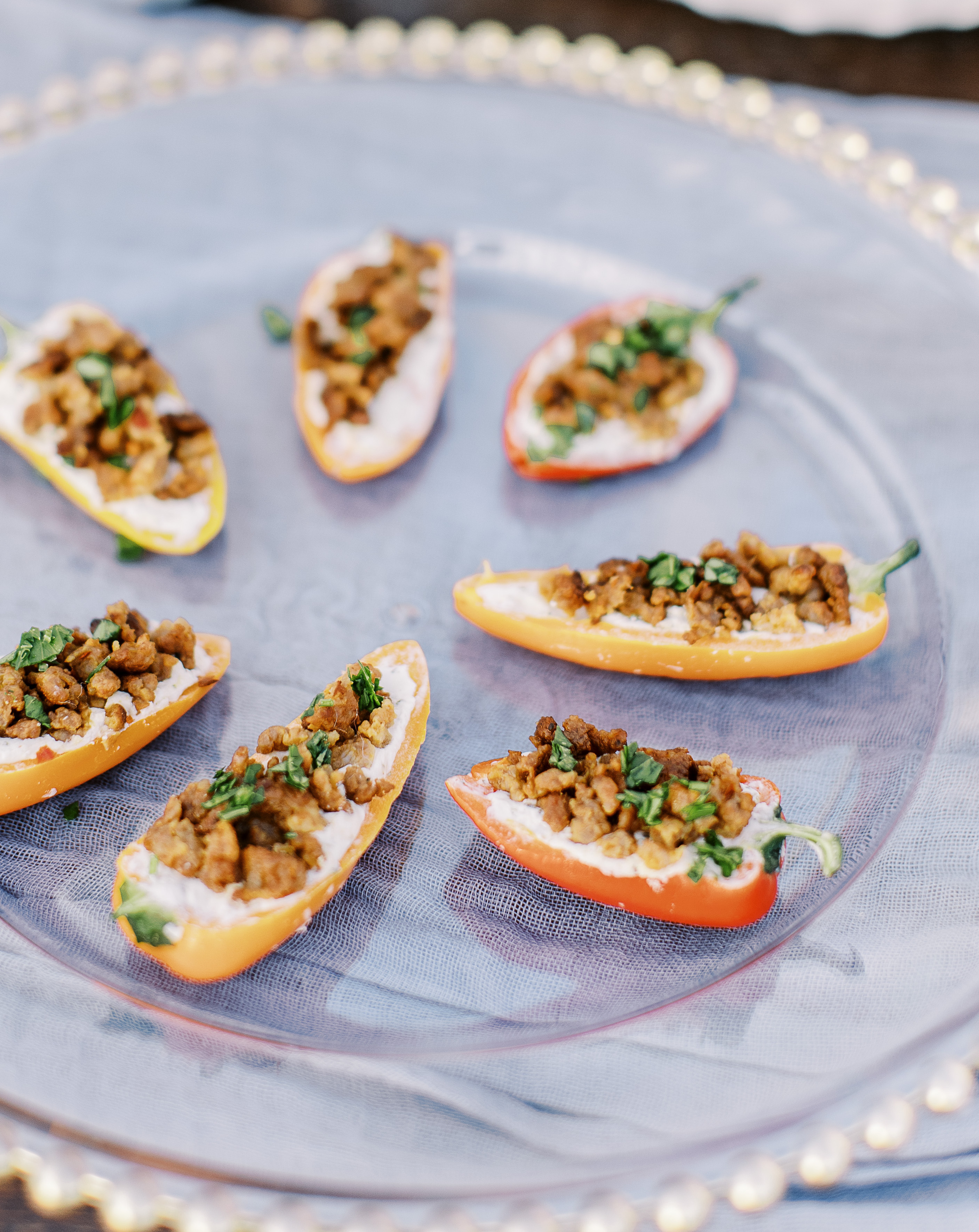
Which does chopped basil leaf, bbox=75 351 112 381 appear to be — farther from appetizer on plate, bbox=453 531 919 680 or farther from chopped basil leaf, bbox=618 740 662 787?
chopped basil leaf, bbox=618 740 662 787

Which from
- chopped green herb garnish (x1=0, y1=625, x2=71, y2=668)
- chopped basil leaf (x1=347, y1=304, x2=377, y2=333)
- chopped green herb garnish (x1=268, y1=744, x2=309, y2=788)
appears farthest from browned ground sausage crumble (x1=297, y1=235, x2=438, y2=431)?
chopped green herb garnish (x1=268, y1=744, x2=309, y2=788)

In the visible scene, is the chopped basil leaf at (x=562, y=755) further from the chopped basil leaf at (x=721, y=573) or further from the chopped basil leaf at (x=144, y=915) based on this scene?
the chopped basil leaf at (x=144, y=915)

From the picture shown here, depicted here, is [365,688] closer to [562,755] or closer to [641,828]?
[562,755]

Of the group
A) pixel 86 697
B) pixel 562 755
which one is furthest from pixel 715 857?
pixel 86 697

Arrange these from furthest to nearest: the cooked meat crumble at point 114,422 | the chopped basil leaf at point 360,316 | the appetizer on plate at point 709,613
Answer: the chopped basil leaf at point 360,316 < the cooked meat crumble at point 114,422 < the appetizer on plate at point 709,613

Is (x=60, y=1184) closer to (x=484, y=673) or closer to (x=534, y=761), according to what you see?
(x=534, y=761)

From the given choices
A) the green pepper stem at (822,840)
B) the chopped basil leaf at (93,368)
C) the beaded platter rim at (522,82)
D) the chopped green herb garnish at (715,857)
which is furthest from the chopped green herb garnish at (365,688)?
the beaded platter rim at (522,82)
